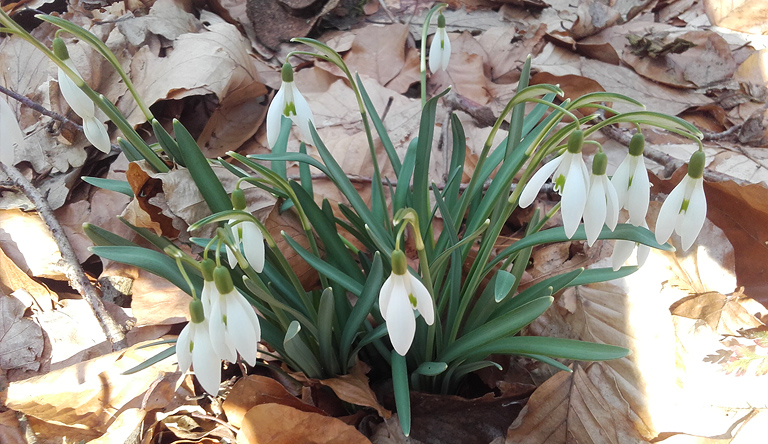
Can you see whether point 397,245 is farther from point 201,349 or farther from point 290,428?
point 290,428

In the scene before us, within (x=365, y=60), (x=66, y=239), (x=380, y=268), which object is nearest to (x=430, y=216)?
(x=380, y=268)

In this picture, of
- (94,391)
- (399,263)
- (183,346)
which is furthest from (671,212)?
(94,391)

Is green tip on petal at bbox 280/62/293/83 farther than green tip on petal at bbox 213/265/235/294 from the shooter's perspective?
Yes

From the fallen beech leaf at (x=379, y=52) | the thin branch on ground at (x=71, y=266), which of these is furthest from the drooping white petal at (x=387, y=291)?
the fallen beech leaf at (x=379, y=52)

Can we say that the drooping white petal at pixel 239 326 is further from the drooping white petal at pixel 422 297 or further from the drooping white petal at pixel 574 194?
the drooping white petal at pixel 574 194

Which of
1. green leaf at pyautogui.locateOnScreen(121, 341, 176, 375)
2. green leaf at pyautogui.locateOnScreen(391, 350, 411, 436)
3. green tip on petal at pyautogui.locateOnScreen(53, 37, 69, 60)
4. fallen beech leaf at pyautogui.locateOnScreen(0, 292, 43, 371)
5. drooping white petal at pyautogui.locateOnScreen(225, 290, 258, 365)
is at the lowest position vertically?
fallen beech leaf at pyautogui.locateOnScreen(0, 292, 43, 371)

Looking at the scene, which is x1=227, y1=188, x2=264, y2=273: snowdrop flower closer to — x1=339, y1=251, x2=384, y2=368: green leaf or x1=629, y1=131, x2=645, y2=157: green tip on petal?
x1=339, y1=251, x2=384, y2=368: green leaf

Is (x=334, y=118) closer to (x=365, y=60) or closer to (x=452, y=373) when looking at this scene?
(x=365, y=60)

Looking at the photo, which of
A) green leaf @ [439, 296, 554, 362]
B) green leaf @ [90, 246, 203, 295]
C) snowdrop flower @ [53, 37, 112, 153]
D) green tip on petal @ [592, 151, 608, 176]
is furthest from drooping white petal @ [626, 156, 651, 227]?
snowdrop flower @ [53, 37, 112, 153]
